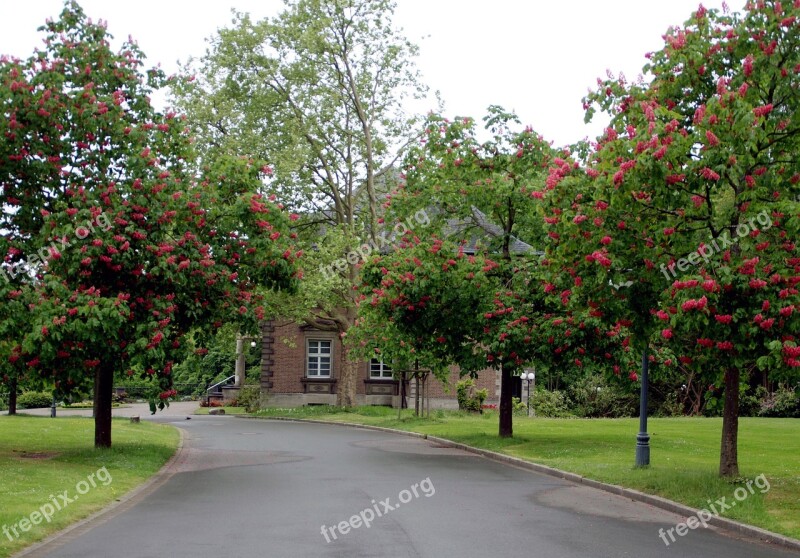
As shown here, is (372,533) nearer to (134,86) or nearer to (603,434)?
(134,86)

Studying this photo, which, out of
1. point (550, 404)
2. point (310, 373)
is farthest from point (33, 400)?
point (550, 404)

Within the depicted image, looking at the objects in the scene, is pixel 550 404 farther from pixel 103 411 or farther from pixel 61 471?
pixel 61 471

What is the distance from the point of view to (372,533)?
35.0ft

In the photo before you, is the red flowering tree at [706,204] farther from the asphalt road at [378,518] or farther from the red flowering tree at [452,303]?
the red flowering tree at [452,303]

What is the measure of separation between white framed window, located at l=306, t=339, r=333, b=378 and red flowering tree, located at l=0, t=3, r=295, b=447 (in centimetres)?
2862

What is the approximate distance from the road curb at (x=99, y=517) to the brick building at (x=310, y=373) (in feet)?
96.4

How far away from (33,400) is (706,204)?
143 feet

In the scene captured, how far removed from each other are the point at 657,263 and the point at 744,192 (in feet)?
5.31

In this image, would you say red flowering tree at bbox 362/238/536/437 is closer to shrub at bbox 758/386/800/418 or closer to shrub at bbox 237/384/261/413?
shrub at bbox 758/386/800/418

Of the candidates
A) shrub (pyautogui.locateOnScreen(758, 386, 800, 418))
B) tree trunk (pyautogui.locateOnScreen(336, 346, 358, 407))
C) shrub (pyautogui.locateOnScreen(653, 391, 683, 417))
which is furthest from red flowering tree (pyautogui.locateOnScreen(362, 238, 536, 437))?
tree trunk (pyautogui.locateOnScreen(336, 346, 358, 407))

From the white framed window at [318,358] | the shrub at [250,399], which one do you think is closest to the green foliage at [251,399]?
the shrub at [250,399]

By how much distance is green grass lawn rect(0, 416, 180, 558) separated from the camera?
11.0 metres

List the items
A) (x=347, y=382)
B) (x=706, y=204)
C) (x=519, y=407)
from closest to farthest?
(x=706, y=204), (x=519, y=407), (x=347, y=382)

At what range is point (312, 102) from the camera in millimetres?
40125
